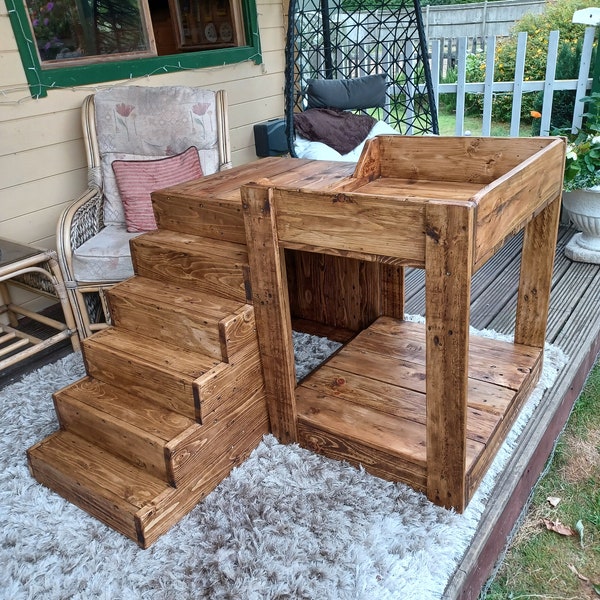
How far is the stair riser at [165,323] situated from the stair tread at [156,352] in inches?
0.7

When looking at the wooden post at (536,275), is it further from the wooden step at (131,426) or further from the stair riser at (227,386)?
the wooden step at (131,426)

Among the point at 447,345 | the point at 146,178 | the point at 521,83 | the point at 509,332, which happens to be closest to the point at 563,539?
the point at 447,345

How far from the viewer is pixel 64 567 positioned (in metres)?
1.44

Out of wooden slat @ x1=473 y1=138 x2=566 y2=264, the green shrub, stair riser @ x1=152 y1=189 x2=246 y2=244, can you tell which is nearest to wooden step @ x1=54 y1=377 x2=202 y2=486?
stair riser @ x1=152 y1=189 x2=246 y2=244

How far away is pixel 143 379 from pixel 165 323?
182mm

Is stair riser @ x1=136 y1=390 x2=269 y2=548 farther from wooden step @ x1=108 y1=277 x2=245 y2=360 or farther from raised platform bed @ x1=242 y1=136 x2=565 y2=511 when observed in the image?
wooden step @ x1=108 y1=277 x2=245 y2=360

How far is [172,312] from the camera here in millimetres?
1709

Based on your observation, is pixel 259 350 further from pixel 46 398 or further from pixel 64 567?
pixel 46 398

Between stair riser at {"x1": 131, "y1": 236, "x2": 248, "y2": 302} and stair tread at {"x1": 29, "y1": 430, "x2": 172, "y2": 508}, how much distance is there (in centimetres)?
57

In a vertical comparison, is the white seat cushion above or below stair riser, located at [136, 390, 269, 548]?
above

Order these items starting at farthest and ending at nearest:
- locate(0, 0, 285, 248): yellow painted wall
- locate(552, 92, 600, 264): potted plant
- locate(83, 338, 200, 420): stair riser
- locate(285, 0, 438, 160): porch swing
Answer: locate(285, 0, 438, 160): porch swing, locate(552, 92, 600, 264): potted plant, locate(0, 0, 285, 248): yellow painted wall, locate(83, 338, 200, 420): stair riser

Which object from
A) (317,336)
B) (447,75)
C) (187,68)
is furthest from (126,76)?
(447,75)

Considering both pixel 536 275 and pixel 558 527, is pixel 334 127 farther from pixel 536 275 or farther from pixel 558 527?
pixel 558 527

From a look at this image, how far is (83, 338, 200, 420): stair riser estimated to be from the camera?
1.58 meters
